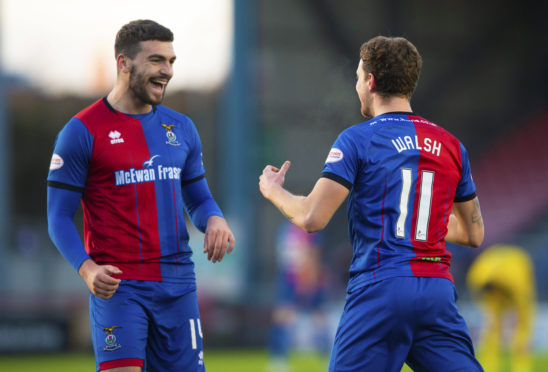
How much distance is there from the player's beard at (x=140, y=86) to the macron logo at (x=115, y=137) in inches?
8.3

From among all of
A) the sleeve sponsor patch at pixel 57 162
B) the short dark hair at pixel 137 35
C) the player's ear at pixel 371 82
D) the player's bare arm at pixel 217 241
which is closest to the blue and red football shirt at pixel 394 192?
the player's ear at pixel 371 82

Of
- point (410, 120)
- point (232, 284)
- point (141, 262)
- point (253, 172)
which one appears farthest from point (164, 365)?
point (253, 172)

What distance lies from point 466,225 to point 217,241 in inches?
45.4

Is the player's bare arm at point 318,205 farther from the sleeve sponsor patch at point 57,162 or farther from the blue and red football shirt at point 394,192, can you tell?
the sleeve sponsor patch at point 57,162

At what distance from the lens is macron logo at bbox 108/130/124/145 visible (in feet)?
12.3

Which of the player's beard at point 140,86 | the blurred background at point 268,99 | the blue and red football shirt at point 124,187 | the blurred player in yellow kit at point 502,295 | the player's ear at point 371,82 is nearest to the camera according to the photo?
the player's ear at point 371,82

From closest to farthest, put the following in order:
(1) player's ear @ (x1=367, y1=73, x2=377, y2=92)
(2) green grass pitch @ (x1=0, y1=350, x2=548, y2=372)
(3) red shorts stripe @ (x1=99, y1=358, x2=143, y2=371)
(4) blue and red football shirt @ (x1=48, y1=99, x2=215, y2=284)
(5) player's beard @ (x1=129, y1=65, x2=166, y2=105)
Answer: (1) player's ear @ (x1=367, y1=73, x2=377, y2=92), (3) red shorts stripe @ (x1=99, y1=358, x2=143, y2=371), (4) blue and red football shirt @ (x1=48, y1=99, x2=215, y2=284), (5) player's beard @ (x1=129, y1=65, x2=166, y2=105), (2) green grass pitch @ (x1=0, y1=350, x2=548, y2=372)

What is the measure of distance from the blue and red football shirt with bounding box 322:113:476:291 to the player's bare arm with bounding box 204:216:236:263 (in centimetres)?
68

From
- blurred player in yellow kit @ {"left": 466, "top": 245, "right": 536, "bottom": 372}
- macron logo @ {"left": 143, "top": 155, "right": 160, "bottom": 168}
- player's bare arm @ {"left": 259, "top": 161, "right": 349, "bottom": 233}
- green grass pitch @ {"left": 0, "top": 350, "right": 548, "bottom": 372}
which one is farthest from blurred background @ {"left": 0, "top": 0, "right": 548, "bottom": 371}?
player's bare arm @ {"left": 259, "top": 161, "right": 349, "bottom": 233}

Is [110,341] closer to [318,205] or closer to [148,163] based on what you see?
[148,163]

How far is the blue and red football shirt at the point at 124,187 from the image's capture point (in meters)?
3.67

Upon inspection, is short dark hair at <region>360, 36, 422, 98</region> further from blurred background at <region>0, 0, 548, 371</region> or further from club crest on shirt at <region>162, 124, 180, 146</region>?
blurred background at <region>0, 0, 548, 371</region>

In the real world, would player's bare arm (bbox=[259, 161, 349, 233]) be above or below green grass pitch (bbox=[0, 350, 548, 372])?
above

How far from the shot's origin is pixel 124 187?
12.2 ft
